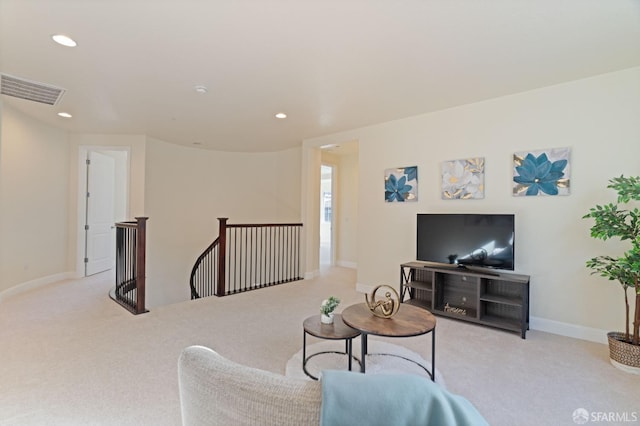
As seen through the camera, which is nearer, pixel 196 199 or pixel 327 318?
pixel 327 318

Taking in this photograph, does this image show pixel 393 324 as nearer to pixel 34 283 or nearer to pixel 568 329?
pixel 568 329

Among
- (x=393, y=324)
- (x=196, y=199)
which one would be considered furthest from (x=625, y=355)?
(x=196, y=199)

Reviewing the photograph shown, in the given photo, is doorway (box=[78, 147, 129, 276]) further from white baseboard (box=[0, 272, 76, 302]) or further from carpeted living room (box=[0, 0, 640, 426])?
white baseboard (box=[0, 272, 76, 302])

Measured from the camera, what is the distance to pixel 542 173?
11.0 ft

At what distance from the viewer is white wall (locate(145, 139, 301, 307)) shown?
6.05m

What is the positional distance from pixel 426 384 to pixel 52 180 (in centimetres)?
657

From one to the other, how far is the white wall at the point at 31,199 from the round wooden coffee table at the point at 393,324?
194 inches

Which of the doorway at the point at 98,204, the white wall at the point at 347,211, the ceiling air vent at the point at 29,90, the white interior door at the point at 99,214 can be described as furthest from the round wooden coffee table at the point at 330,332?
the white interior door at the point at 99,214

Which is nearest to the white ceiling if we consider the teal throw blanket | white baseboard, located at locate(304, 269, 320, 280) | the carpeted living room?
the carpeted living room

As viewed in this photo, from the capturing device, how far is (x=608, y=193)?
303 cm

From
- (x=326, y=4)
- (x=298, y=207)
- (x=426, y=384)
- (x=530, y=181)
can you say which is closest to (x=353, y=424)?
(x=426, y=384)

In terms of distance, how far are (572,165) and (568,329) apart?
1701 mm

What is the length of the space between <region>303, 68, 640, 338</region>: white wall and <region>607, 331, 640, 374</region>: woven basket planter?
55cm

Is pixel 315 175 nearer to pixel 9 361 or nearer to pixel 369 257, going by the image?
pixel 369 257
